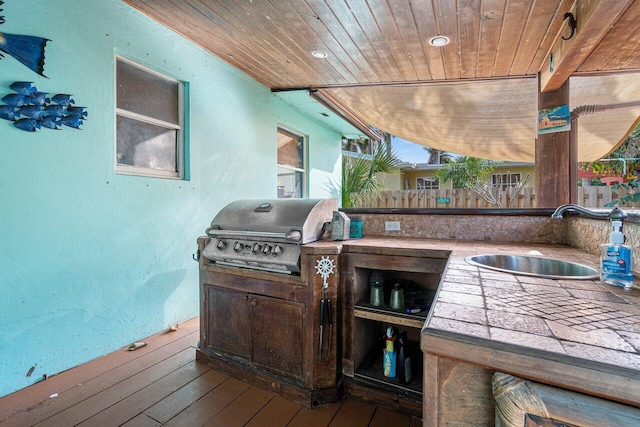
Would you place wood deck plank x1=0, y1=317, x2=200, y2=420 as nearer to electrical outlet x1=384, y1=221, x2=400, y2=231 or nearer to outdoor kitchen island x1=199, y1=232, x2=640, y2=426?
electrical outlet x1=384, y1=221, x2=400, y2=231

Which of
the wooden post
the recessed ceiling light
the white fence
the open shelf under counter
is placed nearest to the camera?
the open shelf under counter

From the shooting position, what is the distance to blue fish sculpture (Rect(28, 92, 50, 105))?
1.83 m

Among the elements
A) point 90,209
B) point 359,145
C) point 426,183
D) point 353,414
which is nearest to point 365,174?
point 90,209

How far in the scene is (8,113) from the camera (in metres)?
1.75

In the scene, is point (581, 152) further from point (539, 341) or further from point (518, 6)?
point (539, 341)

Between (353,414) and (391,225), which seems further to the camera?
(391,225)

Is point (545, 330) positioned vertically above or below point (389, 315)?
above

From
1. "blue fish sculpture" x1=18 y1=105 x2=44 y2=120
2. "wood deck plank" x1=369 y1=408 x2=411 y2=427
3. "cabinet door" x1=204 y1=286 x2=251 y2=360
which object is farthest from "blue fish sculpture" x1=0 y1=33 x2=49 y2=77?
"wood deck plank" x1=369 y1=408 x2=411 y2=427

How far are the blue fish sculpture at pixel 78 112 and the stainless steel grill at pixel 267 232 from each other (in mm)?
1102

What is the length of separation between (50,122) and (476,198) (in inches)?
154

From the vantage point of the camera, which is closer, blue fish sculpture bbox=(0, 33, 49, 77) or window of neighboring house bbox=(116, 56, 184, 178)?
blue fish sculpture bbox=(0, 33, 49, 77)

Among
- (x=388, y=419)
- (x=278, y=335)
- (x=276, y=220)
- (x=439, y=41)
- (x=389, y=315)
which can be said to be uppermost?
(x=439, y=41)

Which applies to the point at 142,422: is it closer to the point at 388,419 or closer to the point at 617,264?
the point at 388,419

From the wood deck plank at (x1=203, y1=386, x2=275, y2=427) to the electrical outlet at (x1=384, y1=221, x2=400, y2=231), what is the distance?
1.36 metres
